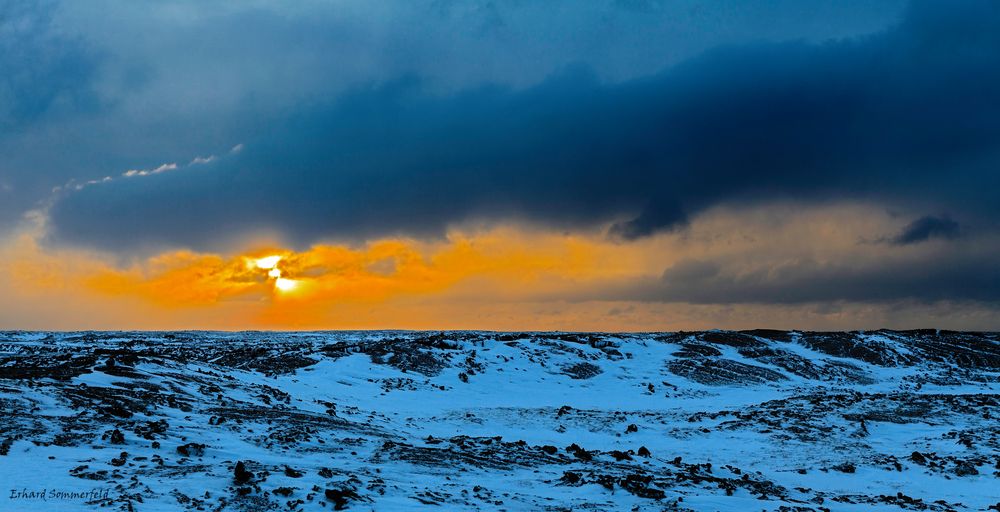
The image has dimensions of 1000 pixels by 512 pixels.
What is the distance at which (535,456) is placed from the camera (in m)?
19.3

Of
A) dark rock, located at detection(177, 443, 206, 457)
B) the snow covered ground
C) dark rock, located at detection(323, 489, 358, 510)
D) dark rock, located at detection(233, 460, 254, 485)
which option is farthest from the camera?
dark rock, located at detection(177, 443, 206, 457)

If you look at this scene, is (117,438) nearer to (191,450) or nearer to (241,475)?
(191,450)

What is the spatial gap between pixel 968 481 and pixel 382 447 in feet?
55.4

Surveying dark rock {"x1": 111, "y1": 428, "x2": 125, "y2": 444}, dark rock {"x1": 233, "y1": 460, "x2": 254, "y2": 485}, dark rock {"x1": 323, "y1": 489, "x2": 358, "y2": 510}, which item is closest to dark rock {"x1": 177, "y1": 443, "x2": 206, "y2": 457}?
dark rock {"x1": 111, "y1": 428, "x2": 125, "y2": 444}

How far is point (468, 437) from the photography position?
21719mm

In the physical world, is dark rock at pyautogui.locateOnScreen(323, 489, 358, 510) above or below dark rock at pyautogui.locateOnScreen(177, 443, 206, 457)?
below

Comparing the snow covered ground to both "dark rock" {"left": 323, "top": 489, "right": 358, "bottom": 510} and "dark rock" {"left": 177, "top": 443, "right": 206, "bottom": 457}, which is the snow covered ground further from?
"dark rock" {"left": 177, "top": 443, "right": 206, "bottom": 457}

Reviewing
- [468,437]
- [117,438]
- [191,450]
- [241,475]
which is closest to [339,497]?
[241,475]

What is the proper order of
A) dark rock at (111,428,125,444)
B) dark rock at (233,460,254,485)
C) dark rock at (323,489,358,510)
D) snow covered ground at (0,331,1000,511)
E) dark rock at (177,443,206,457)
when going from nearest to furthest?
dark rock at (323,489,358,510)
dark rock at (233,460,254,485)
snow covered ground at (0,331,1000,511)
dark rock at (177,443,206,457)
dark rock at (111,428,125,444)

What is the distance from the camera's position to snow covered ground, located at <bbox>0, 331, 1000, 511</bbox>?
13727mm

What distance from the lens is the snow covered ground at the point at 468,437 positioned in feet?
45.0

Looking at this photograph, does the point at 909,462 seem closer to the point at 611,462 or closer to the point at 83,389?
the point at 611,462

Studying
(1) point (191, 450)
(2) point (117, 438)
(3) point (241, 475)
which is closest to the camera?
(3) point (241, 475)

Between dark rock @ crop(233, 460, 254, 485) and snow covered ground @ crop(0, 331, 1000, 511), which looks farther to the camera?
snow covered ground @ crop(0, 331, 1000, 511)
